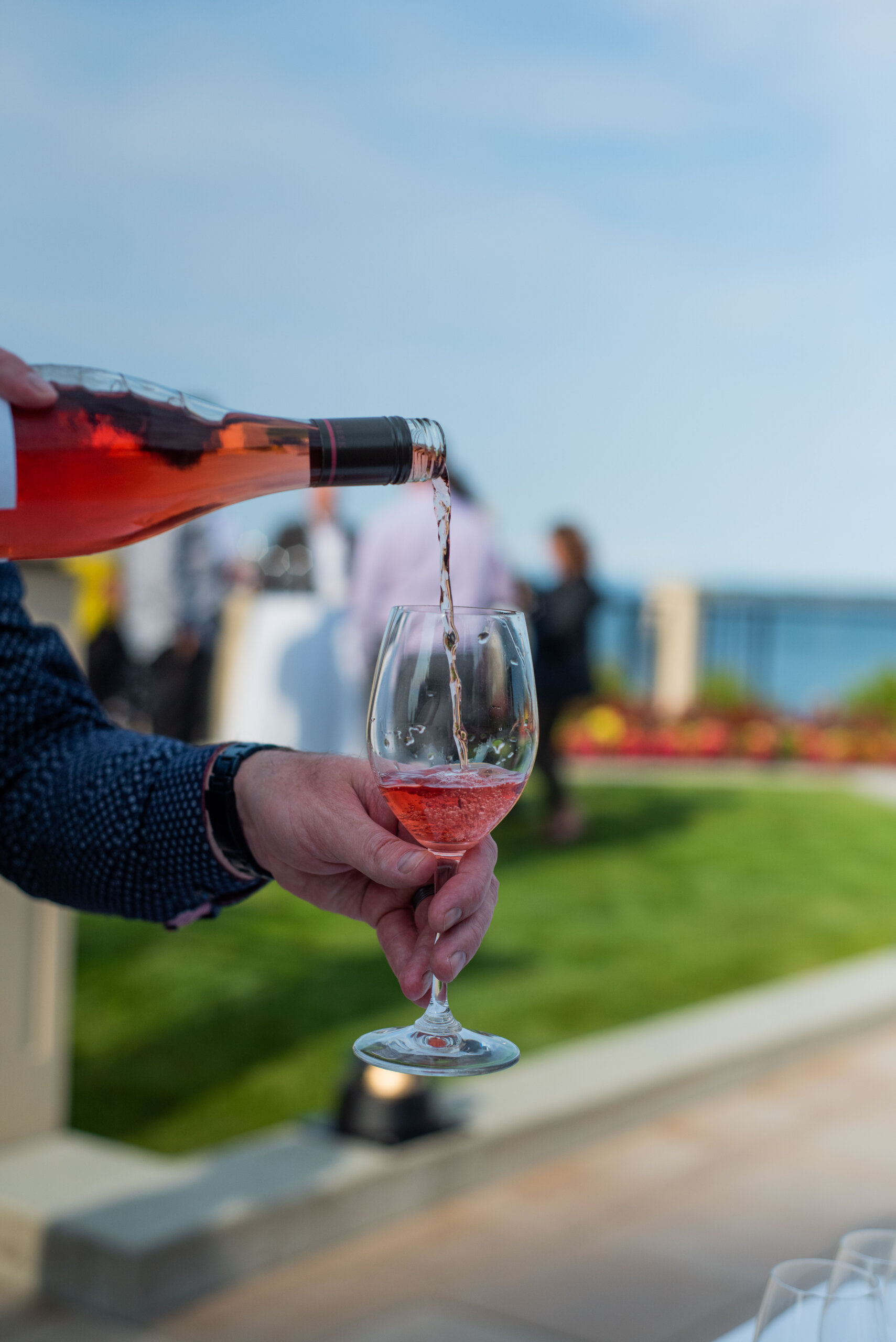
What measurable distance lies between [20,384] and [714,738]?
452 inches

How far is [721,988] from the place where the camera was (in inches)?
199

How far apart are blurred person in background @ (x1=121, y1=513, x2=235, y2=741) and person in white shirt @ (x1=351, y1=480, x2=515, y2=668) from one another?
3.37 feet

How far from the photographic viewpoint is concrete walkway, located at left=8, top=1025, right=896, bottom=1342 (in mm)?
2510

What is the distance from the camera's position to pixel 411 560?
4.41 meters

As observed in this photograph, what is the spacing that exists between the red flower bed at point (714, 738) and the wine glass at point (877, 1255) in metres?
10.6

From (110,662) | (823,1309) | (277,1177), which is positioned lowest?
(277,1177)

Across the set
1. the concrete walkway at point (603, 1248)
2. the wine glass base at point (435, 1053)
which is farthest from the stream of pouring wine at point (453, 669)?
the concrete walkway at point (603, 1248)

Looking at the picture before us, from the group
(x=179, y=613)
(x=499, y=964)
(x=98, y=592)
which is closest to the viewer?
(x=499, y=964)

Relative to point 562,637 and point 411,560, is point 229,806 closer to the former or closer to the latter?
point 411,560

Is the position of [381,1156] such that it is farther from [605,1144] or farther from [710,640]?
[710,640]

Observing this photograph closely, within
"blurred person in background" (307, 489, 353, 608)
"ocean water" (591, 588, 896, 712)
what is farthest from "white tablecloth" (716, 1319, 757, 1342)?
"ocean water" (591, 588, 896, 712)

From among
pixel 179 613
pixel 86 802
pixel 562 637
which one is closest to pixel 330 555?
pixel 179 613

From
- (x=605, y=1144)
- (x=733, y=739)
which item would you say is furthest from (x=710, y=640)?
(x=605, y=1144)

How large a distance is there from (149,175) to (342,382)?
8.34m
